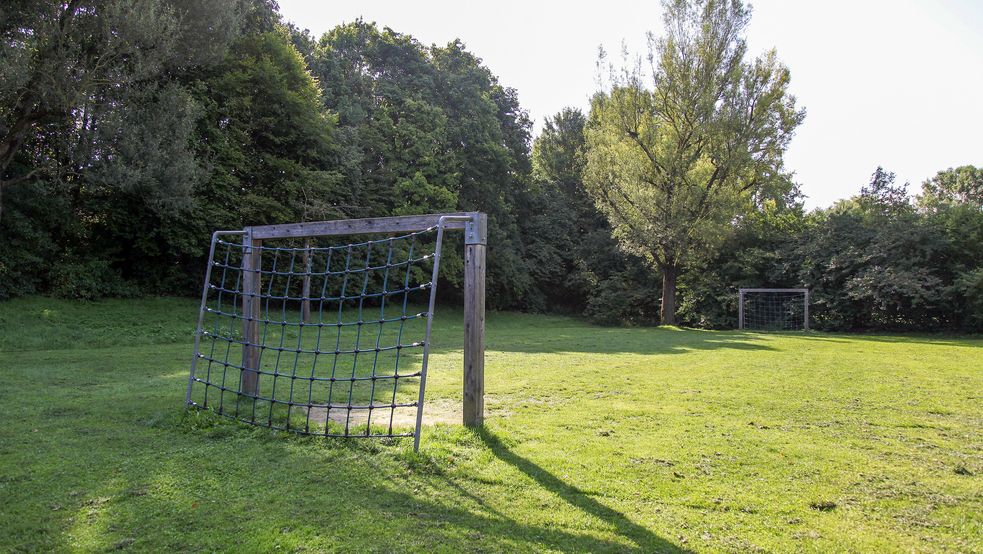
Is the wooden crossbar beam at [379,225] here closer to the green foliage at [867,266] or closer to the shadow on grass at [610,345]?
the shadow on grass at [610,345]

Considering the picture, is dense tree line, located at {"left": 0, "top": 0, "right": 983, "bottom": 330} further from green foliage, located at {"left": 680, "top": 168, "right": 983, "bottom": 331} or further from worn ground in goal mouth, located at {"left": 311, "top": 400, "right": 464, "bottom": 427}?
worn ground in goal mouth, located at {"left": 311, "top": 400, "right": 464, "bottom": 427}

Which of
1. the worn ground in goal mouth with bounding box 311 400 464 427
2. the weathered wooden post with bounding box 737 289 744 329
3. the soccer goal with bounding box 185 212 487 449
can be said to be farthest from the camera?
the weathered wooden post with bounding box 737 289 744 329

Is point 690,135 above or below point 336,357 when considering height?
above

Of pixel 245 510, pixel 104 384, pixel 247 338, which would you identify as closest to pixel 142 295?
pixel 104 384

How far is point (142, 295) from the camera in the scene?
17.2 m

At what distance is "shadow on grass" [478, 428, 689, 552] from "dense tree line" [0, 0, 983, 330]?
12.9 metres

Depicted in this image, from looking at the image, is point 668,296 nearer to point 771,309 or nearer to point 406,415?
point 771,309

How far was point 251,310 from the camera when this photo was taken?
6195mm

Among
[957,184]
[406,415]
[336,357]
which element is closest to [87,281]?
[336,357]

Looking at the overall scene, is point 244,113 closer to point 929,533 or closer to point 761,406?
point 761,406

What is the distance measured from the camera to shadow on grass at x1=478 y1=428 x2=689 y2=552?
3.01 meters

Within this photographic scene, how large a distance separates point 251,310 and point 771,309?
2173cm

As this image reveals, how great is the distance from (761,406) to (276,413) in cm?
526

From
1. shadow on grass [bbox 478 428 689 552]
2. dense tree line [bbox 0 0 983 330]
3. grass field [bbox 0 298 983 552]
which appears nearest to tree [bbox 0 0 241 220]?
dense tree line [bbox 0 0 983 330]
